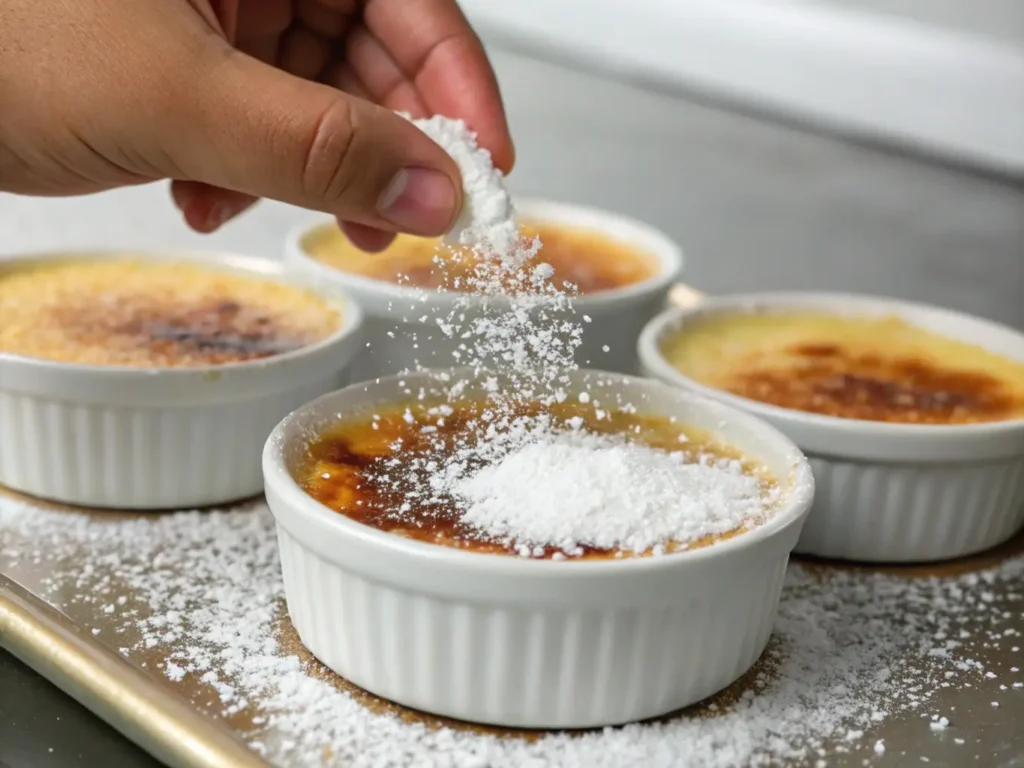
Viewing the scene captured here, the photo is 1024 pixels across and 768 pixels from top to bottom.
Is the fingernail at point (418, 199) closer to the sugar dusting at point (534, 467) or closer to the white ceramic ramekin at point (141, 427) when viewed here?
the sugar dusting at point (534, 467)

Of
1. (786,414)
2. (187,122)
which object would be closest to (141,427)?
(187,122)

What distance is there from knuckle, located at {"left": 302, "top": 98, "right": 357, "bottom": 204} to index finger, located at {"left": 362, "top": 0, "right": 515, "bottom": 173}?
0.33 meters

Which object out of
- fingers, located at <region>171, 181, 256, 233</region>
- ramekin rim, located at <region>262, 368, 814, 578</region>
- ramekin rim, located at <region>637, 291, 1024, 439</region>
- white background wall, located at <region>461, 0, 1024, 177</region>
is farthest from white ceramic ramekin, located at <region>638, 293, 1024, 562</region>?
white background wall, located at <region>461, 0, 1024, 177</region>

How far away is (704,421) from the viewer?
118 cm

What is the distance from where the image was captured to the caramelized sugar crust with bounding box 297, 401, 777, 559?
0.96m

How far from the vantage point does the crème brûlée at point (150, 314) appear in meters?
1.27

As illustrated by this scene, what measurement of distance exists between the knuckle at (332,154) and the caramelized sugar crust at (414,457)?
207 millimetres

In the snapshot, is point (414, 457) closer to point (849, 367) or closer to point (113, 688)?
point (113, 688)

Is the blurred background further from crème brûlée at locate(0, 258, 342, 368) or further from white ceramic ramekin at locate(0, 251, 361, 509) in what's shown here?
white ceramic ramekin at locate(0, 251, 361, 509)

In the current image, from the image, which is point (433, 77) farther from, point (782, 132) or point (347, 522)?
point (782, 132)

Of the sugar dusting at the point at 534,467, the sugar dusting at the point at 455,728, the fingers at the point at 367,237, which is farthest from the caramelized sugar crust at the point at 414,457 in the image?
the fingers at the point at 367,237

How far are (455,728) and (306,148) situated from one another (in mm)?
418

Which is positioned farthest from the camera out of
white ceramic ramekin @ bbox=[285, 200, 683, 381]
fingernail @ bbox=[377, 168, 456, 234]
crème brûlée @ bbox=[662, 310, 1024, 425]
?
white ceramic ramekin @ bbox=[285, 200, 683, 381]

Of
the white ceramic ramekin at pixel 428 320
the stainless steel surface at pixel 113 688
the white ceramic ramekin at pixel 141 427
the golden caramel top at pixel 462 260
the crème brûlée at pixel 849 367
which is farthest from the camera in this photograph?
the golden caramel top at pixel 462 260
